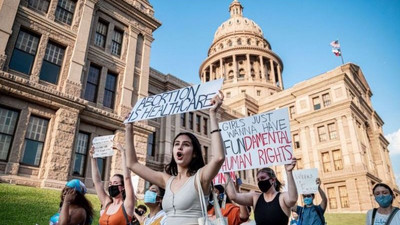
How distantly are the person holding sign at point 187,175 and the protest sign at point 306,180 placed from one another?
5.80 meters

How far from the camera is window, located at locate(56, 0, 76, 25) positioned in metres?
15.2

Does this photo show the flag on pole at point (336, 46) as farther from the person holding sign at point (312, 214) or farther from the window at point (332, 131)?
the person holding sign at point (312, 214)

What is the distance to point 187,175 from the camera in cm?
246

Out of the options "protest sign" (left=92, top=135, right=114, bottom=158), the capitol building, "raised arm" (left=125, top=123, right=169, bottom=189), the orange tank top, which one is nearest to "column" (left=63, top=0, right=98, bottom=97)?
the capitol building

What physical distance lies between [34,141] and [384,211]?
1340cm

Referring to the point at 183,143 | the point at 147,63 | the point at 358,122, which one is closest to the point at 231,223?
the point at 183,143

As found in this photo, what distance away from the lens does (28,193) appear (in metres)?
9.50

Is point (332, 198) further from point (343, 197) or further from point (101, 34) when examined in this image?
point (101, 34)

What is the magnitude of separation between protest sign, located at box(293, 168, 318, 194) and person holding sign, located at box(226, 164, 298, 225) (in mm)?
4097

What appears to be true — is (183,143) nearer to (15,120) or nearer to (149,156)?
(15,120)

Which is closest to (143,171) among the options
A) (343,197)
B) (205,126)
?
(205,126)

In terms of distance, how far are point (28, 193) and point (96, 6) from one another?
40.1 feet

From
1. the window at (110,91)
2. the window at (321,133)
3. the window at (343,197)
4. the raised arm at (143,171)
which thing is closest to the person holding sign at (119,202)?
the raised arm at (143,171)

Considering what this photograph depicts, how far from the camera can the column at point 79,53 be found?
14.2m
